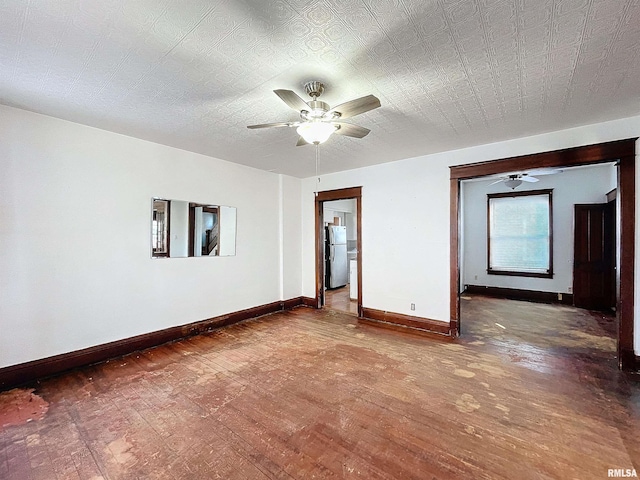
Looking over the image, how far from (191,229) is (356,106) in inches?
124

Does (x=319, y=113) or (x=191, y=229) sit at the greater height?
(x=319, y=113)

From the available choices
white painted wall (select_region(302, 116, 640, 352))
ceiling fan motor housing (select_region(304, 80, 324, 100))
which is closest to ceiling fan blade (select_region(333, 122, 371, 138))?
ceiling fan motor housing (select_region(304, 80, 324, 100))

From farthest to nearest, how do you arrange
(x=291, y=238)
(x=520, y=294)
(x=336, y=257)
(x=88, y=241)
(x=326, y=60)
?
(x=336, y=257), (x=520, y=294), (x=291, y=238), (x=88, y=241), (x=326, y=60)

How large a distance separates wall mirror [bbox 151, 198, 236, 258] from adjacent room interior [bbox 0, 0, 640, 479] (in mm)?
35

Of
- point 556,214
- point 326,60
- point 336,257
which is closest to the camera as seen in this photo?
point 326,60

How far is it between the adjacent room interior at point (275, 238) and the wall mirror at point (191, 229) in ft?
0.11

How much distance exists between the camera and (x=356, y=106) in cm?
216

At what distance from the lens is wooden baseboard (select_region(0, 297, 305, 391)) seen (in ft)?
9.00

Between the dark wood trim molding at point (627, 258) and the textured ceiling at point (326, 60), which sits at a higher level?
the textured ceiling at point (326, 60)

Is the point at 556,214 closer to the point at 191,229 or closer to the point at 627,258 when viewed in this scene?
the point at 627,258

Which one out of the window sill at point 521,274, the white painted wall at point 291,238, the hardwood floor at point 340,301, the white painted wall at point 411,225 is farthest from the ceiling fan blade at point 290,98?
the window sill at point 521,274

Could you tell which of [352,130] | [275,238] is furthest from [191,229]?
[352,130]

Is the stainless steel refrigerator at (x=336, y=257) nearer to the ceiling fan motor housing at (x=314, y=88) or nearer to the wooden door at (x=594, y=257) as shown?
the wooden door at (x=594, y=257)

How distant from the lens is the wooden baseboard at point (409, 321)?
4123mm
